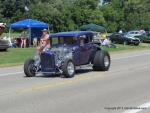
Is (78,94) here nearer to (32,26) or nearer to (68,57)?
(68,57)

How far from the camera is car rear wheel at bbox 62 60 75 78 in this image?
61.4ft

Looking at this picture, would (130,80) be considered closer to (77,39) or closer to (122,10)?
(77,39)

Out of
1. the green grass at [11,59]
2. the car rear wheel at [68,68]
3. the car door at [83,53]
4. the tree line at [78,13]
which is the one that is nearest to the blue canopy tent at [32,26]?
the green grass at [11,59]

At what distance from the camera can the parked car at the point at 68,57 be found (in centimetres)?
1927

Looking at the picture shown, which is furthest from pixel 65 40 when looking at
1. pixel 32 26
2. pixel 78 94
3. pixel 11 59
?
pixel 32 26

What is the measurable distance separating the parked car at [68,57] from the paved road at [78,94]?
0.42m

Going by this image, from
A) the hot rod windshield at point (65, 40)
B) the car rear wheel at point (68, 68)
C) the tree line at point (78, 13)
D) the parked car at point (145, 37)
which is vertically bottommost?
the parked car at point (145, 37)

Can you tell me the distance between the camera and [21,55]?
35000 millimetres

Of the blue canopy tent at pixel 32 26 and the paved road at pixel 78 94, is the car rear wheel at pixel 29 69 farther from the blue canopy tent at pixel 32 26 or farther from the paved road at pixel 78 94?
the blue canopy tent at pixel 32 26

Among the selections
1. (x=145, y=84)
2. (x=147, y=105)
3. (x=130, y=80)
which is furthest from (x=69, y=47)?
(x=147, y=105)

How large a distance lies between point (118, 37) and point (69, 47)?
4321cm

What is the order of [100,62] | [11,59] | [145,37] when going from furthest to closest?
1. [145,37]
2. [11,59]
3. [100,62]

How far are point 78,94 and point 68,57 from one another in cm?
558

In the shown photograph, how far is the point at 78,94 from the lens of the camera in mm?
13914
